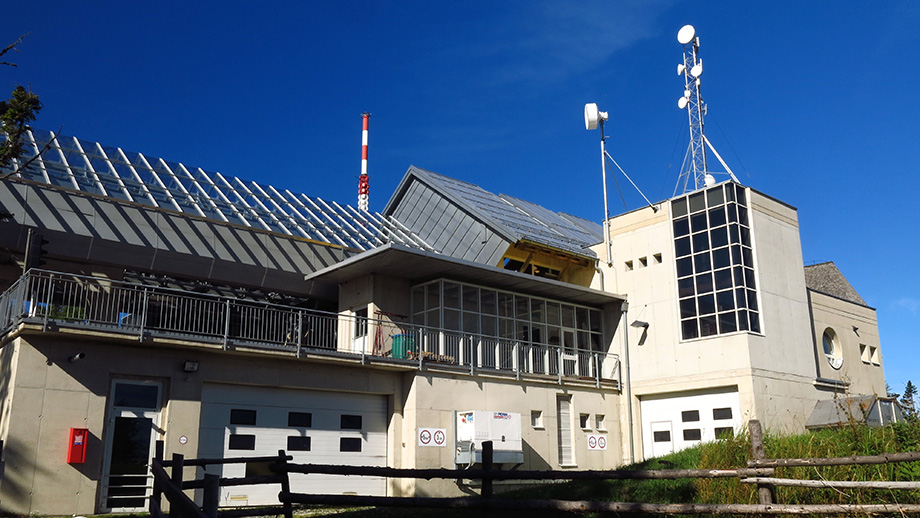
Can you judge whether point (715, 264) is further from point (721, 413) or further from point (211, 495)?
point (211, 495)

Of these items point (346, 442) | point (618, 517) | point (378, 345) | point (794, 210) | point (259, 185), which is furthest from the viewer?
point (259, 185)

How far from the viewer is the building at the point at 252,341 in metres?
14.8

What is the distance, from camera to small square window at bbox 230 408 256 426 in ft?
55.2

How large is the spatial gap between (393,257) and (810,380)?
510 inches

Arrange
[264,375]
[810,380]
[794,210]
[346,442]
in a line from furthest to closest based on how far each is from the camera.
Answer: [794,210] → [810,380] → [346,442] → [264,375]

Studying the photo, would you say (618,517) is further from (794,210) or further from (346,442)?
→ (794,210)

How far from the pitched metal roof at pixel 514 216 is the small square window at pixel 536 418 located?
17.9ft

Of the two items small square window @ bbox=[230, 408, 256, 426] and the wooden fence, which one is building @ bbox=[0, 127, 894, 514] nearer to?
small square window @ bbox=[230, 408, 256, 426]

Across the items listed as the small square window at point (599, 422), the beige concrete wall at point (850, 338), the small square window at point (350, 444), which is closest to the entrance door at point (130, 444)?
the small square window at point (350, 444)

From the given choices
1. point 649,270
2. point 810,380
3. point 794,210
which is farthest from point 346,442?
point 794,210

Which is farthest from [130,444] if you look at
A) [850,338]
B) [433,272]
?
[850,338]

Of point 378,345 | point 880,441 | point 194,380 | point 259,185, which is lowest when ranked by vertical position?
point 880,441

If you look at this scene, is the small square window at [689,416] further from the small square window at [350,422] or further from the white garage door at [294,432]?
the small square window at [350,422]

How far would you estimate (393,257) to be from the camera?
19406 millimetres
